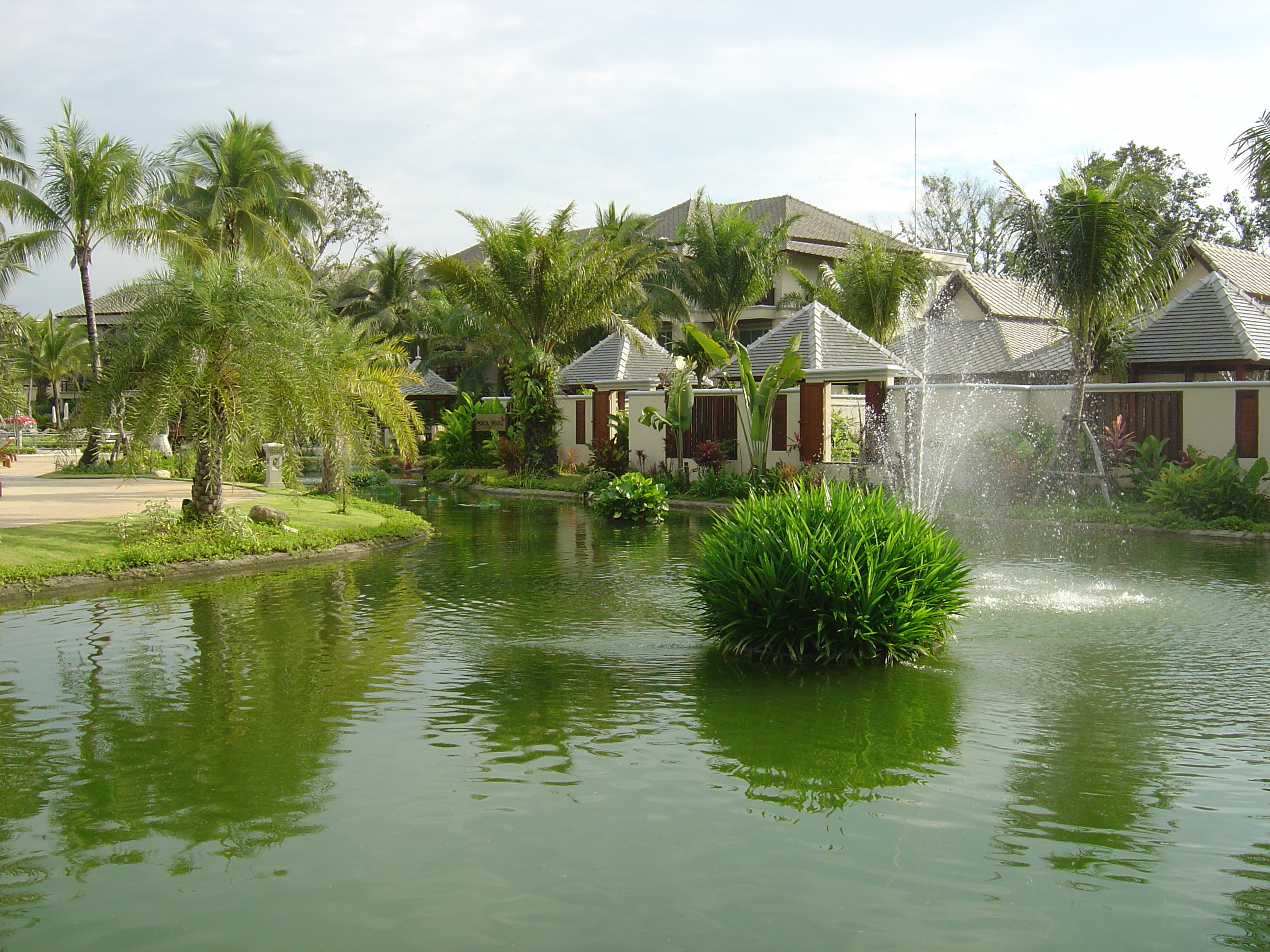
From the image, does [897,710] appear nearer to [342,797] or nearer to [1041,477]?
[342,797]

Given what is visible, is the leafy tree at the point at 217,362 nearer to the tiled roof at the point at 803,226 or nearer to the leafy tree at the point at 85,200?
the leafy tree at the point at 85,200

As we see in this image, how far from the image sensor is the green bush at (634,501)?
2017 centimetres

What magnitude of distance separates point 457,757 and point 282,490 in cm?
1620

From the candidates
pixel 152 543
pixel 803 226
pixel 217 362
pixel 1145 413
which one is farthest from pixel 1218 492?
pixel 803 226

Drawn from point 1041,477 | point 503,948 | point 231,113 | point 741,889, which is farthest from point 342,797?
point 231,113

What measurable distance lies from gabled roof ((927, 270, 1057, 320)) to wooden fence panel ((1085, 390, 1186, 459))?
15.2m

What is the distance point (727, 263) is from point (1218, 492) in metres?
21.0

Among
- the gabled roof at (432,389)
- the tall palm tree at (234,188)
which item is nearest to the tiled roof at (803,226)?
the gabled roof at (432,389)

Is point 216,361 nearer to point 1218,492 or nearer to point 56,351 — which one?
point 1218,492

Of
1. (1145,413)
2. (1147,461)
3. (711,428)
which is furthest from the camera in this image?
(711,428)

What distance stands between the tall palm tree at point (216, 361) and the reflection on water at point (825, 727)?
7986mm

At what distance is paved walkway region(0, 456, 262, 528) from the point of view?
53.7 ft

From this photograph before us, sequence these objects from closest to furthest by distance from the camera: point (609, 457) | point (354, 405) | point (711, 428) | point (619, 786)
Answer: point (619, 786) < point (354, 405) < point (711, 428) < point (609, 457)

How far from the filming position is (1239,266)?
3061cm
